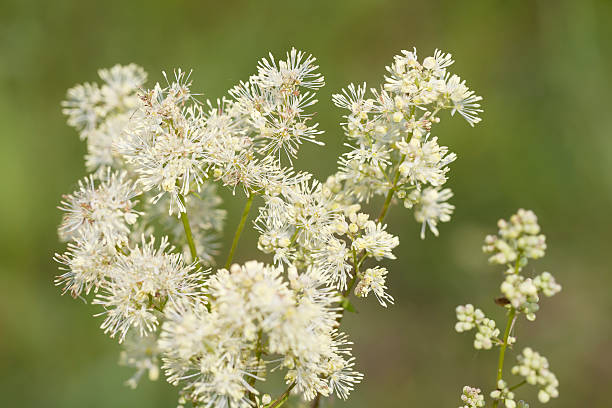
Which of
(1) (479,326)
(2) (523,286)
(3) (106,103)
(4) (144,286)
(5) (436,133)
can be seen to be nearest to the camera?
(2) (523,286)

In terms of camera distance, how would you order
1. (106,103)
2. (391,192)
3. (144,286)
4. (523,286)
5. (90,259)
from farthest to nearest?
(106,103) → (391,192) → (90,259) → (144,286) → (523,286)

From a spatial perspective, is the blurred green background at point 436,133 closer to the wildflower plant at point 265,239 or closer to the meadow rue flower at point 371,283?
the wildflower plant at point 265,239

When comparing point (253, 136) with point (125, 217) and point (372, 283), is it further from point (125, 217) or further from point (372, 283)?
point (372, 283)

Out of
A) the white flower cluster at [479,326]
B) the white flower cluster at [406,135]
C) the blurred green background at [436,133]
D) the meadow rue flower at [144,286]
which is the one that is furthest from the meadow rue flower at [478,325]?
the blurred green background at [436,133]

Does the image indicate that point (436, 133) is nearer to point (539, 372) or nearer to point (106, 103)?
point (106, 103)

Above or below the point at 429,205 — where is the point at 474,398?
below

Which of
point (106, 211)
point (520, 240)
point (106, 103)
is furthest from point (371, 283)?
point (106, 103)
